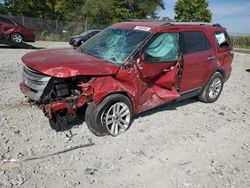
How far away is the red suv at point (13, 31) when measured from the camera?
17.5 metres

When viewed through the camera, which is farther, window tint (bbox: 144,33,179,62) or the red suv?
the red suv

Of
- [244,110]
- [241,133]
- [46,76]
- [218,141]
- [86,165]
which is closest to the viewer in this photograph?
[86,165]

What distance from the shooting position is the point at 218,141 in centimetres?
555

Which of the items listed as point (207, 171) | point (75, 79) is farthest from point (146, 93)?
point (207, 171)

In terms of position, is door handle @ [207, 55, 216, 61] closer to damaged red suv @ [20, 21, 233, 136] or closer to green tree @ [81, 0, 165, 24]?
damaged red suv @ [20, 21, 233, 136]

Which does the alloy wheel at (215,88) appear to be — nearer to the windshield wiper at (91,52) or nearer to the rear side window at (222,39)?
the rear side window at (222,39)

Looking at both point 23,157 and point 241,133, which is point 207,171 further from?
point 23,157

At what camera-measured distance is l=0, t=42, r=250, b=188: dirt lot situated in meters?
4.10

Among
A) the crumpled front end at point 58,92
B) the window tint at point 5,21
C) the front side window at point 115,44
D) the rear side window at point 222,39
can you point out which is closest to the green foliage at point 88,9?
the window tint at point 5,21

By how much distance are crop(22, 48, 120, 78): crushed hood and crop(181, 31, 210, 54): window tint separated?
1.92 metres

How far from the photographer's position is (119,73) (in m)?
5.18

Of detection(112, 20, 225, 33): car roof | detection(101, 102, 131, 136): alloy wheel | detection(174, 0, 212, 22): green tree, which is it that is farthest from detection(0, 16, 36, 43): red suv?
detection(174, 0, 212, 22): green tree

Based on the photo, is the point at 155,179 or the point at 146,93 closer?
the point at 155,179

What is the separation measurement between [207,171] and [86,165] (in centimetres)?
174
